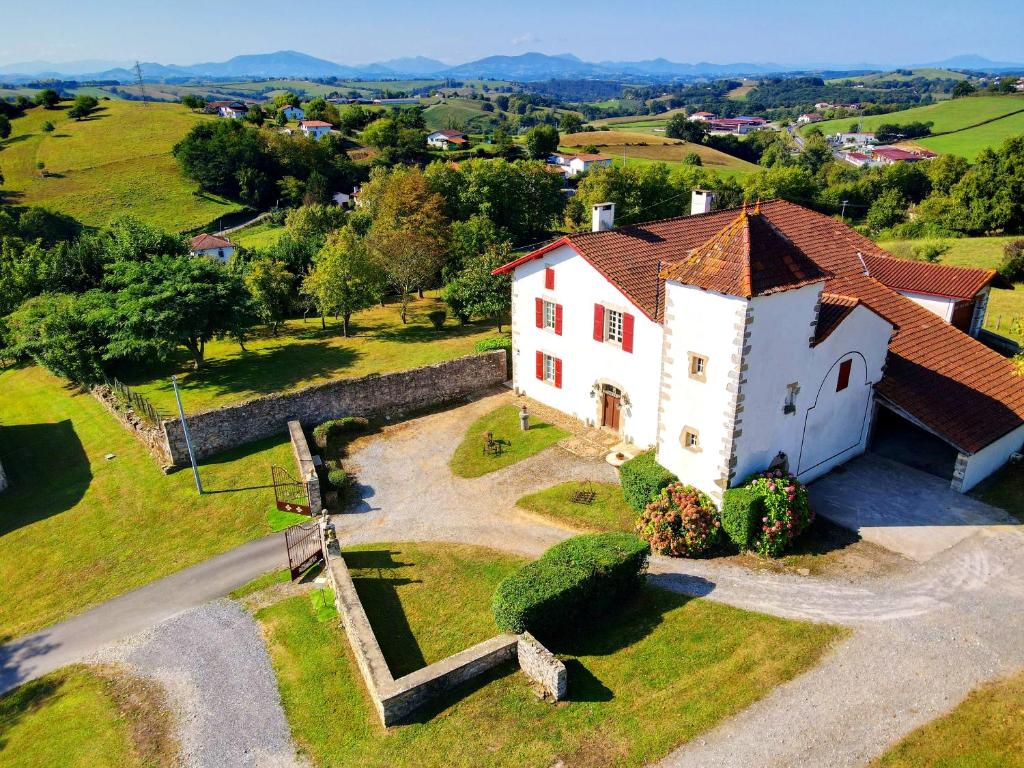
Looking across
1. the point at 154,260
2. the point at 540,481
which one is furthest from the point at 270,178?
the point at 540,481

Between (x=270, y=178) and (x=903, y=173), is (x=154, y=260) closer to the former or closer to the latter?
(x=270, y=178)

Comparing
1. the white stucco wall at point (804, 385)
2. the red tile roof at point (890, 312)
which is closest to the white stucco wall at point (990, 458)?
the red tile roof at point (890, 312)

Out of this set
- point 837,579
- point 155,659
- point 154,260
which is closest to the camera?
point 155,659

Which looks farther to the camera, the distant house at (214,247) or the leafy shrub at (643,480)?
the distant house at (214,247)

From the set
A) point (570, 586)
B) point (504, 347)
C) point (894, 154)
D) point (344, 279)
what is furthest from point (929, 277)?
point (894, 154)

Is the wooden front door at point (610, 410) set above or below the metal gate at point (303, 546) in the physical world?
above

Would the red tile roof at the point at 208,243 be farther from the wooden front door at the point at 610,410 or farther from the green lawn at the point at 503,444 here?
the wooden front door at the point at 610,410

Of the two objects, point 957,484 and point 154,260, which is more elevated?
point 154,260

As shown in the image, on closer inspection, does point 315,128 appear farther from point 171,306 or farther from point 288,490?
point 288,490
